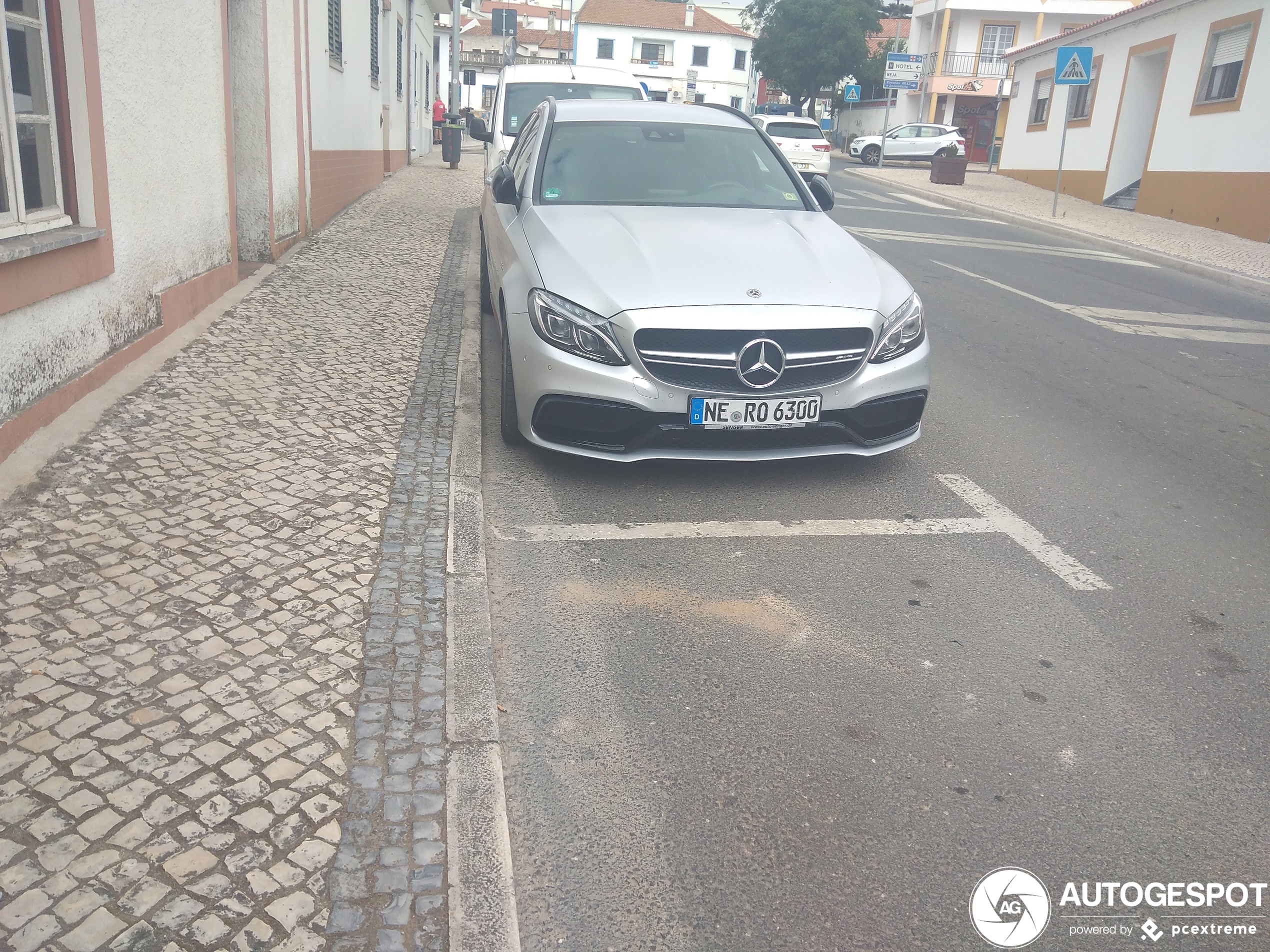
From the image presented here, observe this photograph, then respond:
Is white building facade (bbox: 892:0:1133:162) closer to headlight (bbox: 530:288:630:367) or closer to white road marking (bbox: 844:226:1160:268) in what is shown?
white road marking (bbox: 844:226:1160:268)

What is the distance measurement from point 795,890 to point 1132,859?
864mm

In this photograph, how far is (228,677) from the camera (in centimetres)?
307

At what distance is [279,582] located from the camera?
3.66 meters

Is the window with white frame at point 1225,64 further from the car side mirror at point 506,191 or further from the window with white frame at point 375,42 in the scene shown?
the car side mirror at point 506,191

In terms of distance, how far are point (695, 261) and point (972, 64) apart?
164 feet

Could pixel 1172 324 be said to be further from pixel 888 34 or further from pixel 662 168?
pixel 888 34

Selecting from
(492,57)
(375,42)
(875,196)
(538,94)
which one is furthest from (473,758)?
(492,57)

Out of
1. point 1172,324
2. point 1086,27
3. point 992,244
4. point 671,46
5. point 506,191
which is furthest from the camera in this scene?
point 671,46

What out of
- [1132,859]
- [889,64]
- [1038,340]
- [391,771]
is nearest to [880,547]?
[1132,859]

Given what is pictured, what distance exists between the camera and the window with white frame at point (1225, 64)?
18.6 meters

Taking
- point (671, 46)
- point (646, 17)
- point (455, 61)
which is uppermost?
point (646, 17)

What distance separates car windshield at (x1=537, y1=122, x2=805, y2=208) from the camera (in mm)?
6008

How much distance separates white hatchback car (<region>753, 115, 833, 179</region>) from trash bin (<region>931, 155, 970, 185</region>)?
3330 millimetres

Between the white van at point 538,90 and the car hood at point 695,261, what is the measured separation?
7524 mm
